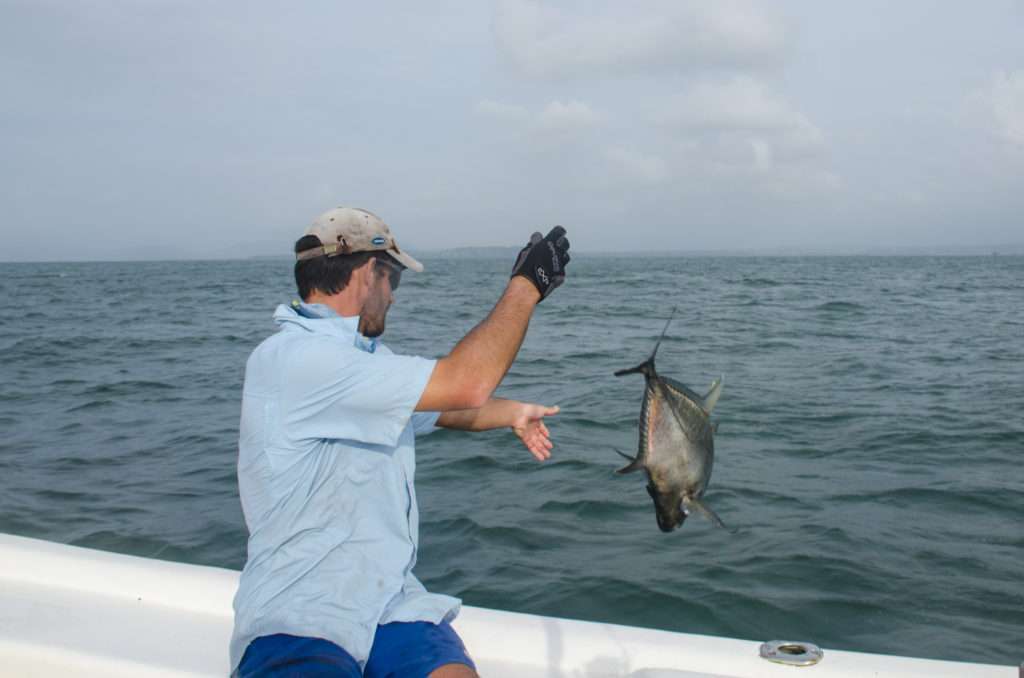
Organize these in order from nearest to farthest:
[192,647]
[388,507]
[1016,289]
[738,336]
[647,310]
A: [388,507] → [192,647] → [738,336] → [647,310] → [1016,289]

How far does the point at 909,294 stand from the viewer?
133ft

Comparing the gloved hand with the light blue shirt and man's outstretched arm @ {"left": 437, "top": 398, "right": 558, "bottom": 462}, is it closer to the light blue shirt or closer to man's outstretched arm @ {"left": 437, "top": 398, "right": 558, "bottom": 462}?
the light blue shirt

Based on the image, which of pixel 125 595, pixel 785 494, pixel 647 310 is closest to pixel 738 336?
pixel 647 310

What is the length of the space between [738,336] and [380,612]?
20.0m

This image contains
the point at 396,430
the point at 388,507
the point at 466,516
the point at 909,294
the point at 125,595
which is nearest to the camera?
the point at 396,430

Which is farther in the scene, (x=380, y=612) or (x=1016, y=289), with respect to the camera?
(x=1016, y=289)

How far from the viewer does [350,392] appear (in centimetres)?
286

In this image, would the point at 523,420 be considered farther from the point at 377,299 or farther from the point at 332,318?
the point at 332,318

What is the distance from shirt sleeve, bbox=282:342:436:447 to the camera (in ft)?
9.35

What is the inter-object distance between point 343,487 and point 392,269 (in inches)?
33.8

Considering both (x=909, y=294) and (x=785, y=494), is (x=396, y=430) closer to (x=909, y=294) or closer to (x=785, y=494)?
(x=785, y=494)

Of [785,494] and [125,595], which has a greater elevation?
[125,595]

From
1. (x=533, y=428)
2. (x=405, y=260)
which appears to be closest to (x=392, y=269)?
(x=405, y=260)

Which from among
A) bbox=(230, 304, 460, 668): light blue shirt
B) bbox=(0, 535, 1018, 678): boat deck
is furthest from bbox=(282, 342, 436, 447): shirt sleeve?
bbox=(0, 535, 1018, 678): boat deck
